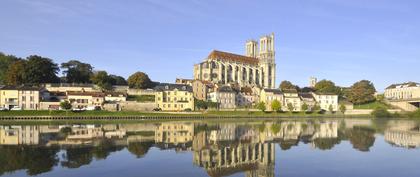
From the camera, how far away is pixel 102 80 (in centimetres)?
8844

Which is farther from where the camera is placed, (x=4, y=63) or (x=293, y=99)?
(x=293, y=99)

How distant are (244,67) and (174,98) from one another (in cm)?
4853

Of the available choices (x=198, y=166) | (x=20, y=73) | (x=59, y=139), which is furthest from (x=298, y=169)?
(x=20, y=73)

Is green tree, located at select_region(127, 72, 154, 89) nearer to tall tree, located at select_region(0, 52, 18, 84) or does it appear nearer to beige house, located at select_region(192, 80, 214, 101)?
beige house, located at select_region(192, 80, 214, 101)

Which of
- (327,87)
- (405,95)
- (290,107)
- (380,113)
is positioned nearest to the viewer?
(380,113)

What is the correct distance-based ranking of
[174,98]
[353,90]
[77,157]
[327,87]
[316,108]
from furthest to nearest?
[327,87]
[353,90]
[316,108]
[174,98]
[77,157]

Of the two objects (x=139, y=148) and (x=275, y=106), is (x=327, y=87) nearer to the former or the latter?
(x=275, y=106)

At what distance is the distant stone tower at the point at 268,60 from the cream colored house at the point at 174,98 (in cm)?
5277

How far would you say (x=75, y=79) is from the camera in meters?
91.4

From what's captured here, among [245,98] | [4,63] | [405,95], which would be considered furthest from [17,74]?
[405,95]

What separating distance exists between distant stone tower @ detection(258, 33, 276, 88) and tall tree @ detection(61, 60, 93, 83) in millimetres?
60943

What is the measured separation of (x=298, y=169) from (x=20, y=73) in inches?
2827

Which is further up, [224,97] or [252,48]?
[252,48]

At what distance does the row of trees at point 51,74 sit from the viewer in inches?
3049
